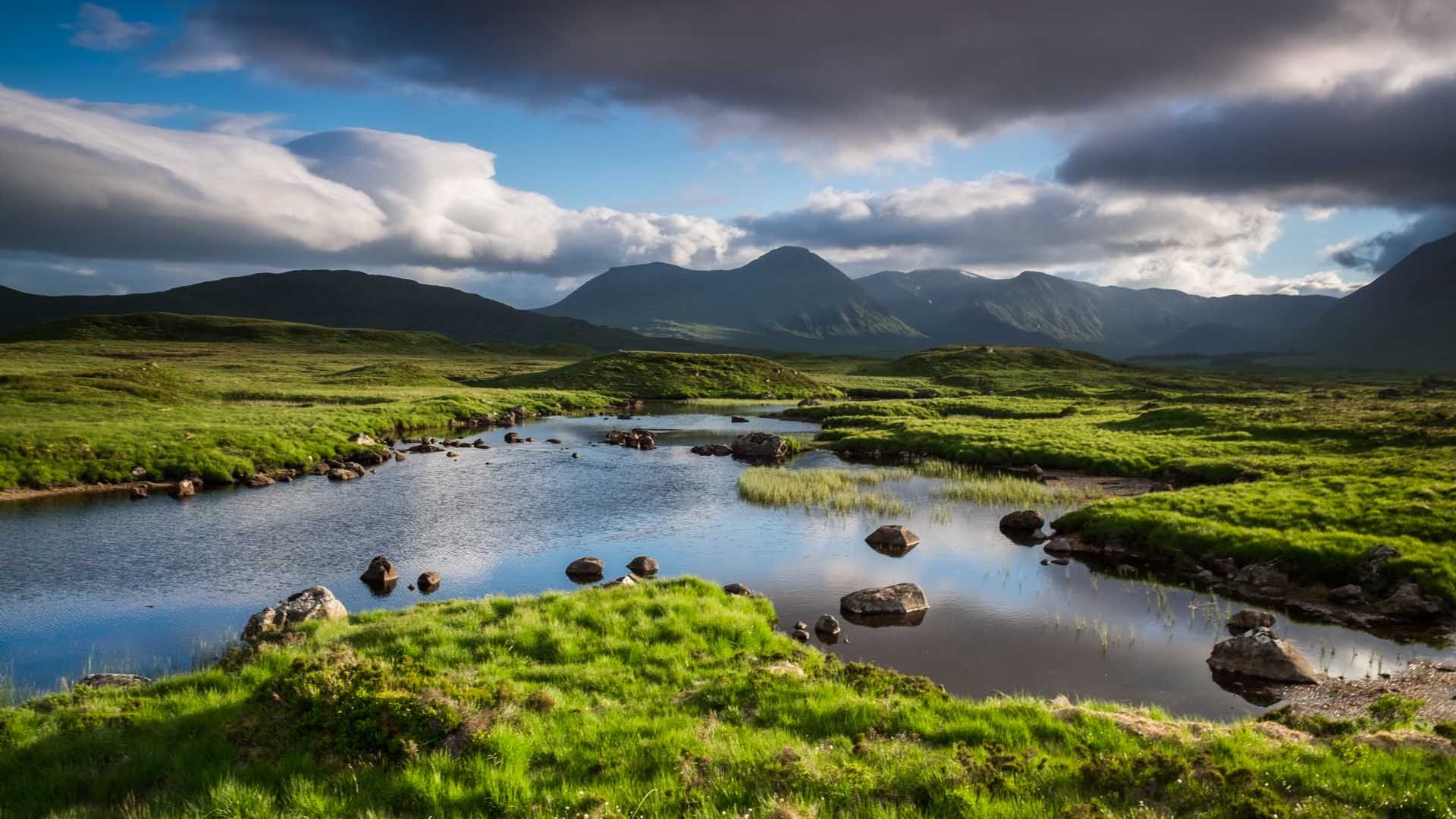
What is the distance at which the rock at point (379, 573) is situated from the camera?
28875 millimetres

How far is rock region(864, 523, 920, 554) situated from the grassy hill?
10538 centimetres

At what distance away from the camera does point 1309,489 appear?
120 feet

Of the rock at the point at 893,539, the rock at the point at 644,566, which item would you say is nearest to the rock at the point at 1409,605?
the rock at the point at 893,539

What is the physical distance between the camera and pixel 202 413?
67500 millimetres

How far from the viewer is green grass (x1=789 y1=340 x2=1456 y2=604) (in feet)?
94.8

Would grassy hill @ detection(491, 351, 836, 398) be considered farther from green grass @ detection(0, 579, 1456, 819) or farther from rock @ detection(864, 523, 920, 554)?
green grass @ detection(0, 579, 1456, 819)

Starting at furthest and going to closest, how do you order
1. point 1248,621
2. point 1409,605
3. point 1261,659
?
point 1409,605
point 1248,621
point 1261,659

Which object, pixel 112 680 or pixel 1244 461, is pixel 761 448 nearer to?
pixel 1244 461

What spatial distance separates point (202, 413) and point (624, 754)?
242 feet

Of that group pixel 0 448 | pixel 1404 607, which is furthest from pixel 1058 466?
pixel 0 448

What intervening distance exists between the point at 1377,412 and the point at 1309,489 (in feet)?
160

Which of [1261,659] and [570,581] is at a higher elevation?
[1261,659]

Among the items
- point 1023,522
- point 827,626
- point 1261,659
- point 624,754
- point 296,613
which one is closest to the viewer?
point 624,754

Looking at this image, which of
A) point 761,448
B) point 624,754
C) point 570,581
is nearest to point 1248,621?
point 624,754
